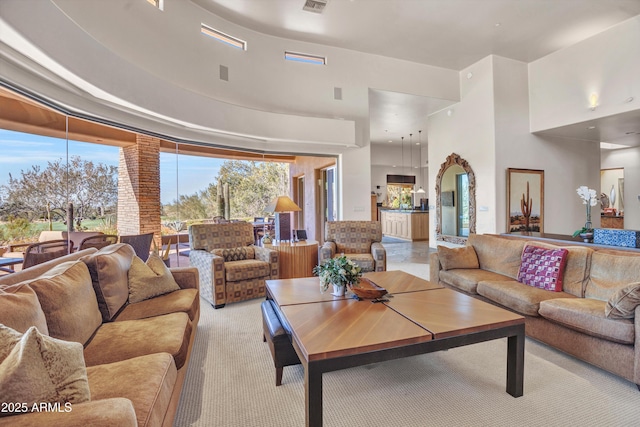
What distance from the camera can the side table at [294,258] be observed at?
4.36 metres

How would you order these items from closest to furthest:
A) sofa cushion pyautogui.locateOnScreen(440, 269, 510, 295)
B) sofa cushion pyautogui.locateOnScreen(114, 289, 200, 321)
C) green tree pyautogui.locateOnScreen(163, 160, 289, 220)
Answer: sofa cushion pyautogui.locateOnScreen(114, 289, 200, 321) → sofa cushion pyautogui.locateOnScreen(440, 269, 510, 295) → green tree pyautogui.locateOnScreen(163, 160, 289, 220)

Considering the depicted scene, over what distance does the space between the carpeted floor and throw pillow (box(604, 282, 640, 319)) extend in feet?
1.66

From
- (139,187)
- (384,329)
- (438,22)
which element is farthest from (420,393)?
(139,187)

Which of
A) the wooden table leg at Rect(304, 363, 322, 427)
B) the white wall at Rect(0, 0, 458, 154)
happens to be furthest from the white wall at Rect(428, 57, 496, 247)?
the wooden table leg at Rect(304, 363, 322, 427)

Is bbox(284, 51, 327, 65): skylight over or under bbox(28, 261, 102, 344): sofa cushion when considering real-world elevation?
over

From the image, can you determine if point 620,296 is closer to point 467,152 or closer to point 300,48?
point 467,152

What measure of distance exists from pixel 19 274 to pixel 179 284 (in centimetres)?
128

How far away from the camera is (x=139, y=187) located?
602cm

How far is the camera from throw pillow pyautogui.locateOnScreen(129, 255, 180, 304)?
254 cm

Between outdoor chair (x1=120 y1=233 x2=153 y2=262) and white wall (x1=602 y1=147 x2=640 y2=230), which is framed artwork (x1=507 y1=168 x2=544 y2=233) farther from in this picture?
outdoor chair (x1=120 y1=233 x2=153 y2=262)

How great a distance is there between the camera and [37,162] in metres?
3.34

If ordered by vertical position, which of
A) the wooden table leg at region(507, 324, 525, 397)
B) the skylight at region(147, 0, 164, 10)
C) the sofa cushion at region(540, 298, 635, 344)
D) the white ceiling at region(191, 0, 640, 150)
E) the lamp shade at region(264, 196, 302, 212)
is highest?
the white ceiling at region(191, 0, 640, 150)

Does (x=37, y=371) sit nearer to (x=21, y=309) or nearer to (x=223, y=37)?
(x=21, y=309)

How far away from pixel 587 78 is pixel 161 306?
25.2 feet
